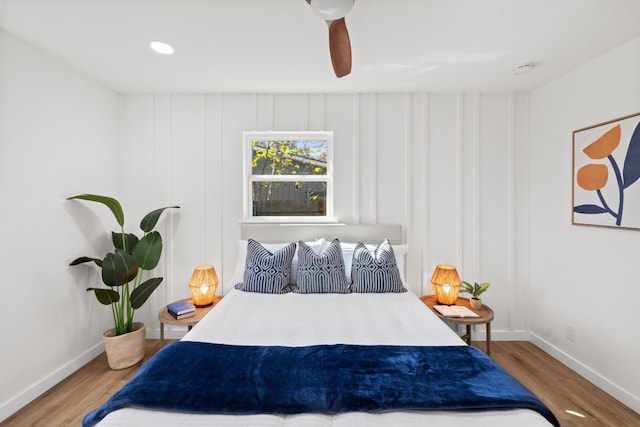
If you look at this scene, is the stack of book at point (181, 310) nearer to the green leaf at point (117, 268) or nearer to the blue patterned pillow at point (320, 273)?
the green leaf at point (117, 268)

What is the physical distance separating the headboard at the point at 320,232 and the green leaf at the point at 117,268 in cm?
98

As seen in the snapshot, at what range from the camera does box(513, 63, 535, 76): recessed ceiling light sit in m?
2.27

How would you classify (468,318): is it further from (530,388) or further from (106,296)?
(106,296)

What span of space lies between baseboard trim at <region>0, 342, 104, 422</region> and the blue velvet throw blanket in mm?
1453

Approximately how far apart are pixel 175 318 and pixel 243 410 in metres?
1.56

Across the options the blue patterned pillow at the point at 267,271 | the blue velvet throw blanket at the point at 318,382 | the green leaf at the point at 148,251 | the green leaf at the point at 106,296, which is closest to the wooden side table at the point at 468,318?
the blue velvet throw blanket at the point at 318,382

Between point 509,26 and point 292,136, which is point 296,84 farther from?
point 509,26

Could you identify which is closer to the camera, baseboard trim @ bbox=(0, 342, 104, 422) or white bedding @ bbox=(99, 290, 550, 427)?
white bedding @ bbox=(99, 290, 550, 427)

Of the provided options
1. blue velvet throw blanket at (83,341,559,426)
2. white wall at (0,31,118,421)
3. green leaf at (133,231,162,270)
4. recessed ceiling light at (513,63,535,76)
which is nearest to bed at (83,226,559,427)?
blue velvet throw blanket at (83,341,559,426)

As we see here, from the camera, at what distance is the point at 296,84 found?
2.66 metres

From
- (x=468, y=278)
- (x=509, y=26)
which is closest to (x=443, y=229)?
(x=468, y=278)

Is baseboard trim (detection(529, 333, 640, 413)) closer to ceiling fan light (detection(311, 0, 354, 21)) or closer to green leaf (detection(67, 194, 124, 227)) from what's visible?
ceiling fan light (detection(311, 0, 354, 21))

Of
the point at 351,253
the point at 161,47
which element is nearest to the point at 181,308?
the point at 351,253

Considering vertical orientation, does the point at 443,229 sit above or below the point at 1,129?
below
